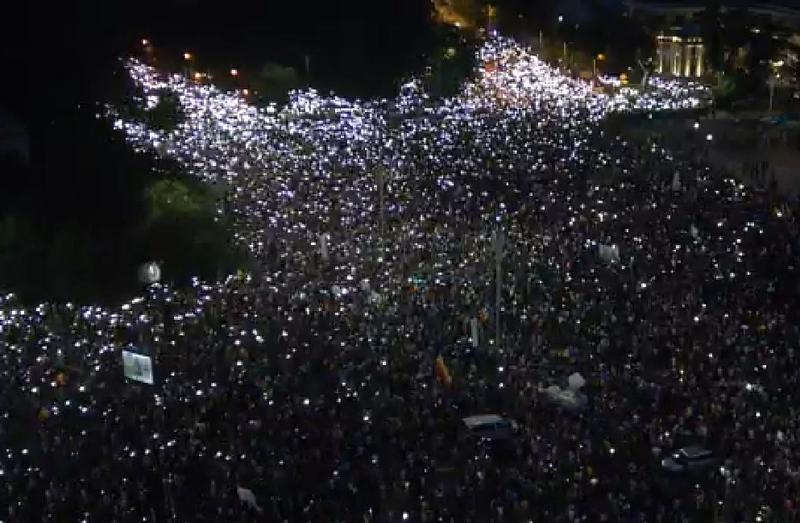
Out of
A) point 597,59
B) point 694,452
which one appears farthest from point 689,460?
point 597,59

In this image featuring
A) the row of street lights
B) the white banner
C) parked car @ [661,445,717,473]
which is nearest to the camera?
parked car @ [661,445,717,473]

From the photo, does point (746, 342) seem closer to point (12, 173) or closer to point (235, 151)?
point (12, 173)

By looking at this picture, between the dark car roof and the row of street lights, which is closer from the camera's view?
the dark car roof

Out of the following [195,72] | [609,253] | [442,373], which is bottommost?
[442,373]

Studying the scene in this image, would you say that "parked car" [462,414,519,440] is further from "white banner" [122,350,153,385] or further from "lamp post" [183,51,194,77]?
"lamp post" [183,51,194,77]

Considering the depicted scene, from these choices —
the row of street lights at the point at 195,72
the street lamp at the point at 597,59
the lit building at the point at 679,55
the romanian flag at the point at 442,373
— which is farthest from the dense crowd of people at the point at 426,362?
the lit building at the point at 679,55

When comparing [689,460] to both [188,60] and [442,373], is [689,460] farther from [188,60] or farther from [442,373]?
[188,60]

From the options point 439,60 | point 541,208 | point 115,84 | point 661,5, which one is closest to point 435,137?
point 541,208

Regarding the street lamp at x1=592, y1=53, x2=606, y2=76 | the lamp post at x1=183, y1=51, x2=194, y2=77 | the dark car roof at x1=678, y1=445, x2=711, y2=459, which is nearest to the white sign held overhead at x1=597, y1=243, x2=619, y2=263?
the dark car roof at x1=678, y1=445, x2=711, y2=459
